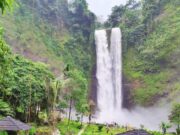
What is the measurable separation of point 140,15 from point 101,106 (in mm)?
19254

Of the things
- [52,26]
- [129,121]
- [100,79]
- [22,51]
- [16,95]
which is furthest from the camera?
[52,26]

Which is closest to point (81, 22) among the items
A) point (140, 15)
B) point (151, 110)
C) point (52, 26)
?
point (52, 26)

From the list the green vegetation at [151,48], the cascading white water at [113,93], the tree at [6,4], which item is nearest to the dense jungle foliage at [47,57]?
the cascading white water at [113,93]

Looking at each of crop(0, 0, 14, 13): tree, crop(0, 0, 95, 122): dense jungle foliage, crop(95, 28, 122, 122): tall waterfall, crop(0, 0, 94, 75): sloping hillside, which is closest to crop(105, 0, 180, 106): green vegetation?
crop(95, 28, 122, 122): tall waterfall

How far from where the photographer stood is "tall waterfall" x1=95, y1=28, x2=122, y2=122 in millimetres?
53719

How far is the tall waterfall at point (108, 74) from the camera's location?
2115 inches

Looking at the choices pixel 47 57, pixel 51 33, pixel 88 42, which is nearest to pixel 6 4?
pixel 47 57

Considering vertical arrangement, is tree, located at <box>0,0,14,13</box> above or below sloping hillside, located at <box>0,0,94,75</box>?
below

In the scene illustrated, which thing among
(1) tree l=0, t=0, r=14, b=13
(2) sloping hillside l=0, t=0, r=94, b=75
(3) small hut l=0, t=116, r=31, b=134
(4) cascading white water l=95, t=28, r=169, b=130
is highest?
(2) sloping hillside l=0, t=0, r=94, b=75

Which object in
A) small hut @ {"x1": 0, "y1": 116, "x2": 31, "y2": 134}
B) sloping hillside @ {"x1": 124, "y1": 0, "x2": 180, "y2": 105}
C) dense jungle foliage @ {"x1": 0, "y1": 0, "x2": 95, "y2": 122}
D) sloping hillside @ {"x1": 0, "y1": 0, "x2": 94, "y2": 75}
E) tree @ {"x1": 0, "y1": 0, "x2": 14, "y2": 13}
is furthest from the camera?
sloping hillside @ {"x1": 0, "y1": 0, "x2": 94, "y2": 75}

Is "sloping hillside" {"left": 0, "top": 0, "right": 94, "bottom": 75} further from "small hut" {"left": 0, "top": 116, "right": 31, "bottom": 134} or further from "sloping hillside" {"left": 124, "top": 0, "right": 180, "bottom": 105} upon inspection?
"small hut" {"left": 0, "top": 116, "right": 31, "bottom": 134}

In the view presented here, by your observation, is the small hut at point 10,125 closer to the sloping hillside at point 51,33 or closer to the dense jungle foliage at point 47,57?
the dense jungle foliage at point 47,57

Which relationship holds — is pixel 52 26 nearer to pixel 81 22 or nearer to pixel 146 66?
pixel 81 22

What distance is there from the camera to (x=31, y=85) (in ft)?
99.7
